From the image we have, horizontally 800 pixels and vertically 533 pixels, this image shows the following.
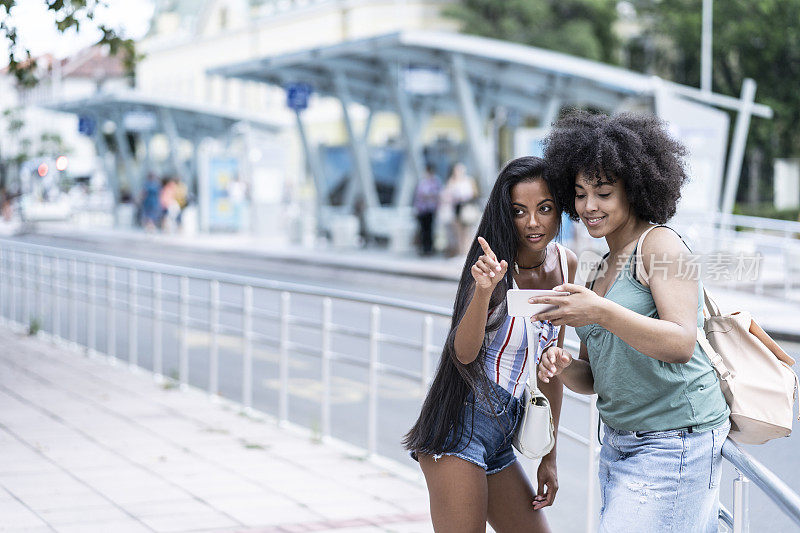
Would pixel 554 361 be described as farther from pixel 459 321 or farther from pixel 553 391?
pixel 553 391

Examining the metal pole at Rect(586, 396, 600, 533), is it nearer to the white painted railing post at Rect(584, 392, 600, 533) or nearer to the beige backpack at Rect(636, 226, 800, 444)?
the white painted railing post at Rect(584, 392, 600, 533)

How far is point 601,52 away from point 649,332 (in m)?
46.3

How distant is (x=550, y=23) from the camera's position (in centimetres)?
4622

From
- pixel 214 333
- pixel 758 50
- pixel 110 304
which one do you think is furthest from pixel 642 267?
pixel 758 50

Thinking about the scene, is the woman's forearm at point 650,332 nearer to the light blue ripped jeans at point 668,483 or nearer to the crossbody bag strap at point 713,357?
the crossbody bag strap at point 713,357

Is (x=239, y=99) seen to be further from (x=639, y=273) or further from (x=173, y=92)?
(x=639, y=273)

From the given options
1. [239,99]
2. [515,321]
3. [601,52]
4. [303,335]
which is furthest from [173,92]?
[515,321]

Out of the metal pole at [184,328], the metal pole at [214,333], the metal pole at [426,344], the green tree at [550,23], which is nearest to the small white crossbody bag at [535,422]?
the metal pole at [426,344]

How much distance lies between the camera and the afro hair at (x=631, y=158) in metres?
2.79

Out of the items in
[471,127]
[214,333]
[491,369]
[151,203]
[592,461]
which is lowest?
[151,203]

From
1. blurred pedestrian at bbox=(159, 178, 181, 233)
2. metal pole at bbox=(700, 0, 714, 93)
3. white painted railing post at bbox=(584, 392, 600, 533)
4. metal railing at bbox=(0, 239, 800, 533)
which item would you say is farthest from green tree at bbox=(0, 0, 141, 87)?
metal pole at bbox=(700, 0, 714, 93)

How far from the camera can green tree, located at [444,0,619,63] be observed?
44.8 meters

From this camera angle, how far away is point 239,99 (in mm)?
59125

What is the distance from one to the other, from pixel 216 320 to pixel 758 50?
38468 mm
